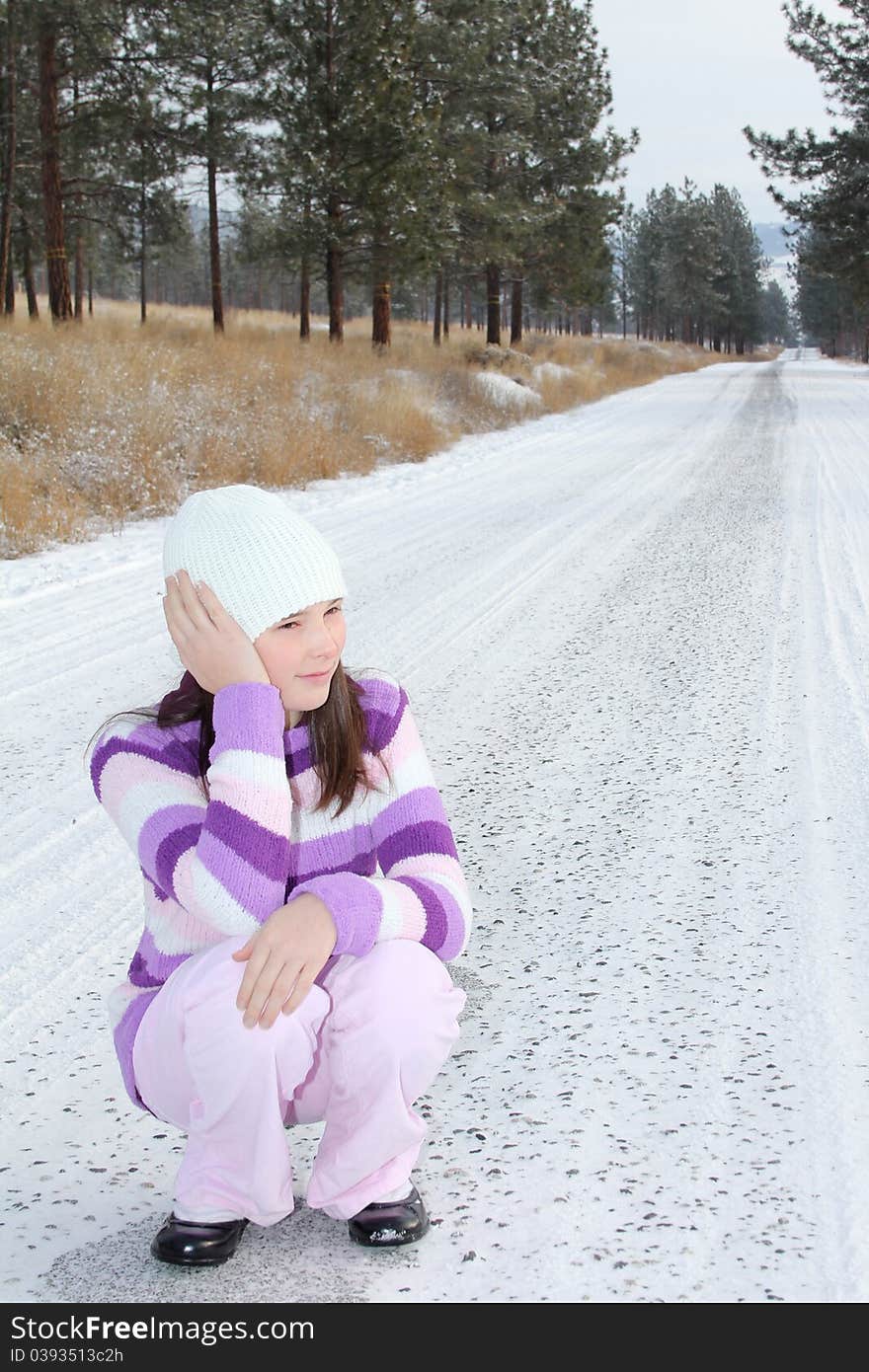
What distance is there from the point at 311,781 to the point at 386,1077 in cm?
46

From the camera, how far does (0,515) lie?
7.48 metres

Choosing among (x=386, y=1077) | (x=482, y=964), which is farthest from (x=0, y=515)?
(x=386, y=1077)

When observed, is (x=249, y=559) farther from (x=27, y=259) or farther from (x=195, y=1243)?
(x=27, y=259)

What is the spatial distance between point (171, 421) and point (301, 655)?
350 inches

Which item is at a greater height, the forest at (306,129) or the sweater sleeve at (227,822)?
the forest at (306,129)

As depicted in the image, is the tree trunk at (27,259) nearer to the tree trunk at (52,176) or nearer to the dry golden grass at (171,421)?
the tree trunk at (52,176)

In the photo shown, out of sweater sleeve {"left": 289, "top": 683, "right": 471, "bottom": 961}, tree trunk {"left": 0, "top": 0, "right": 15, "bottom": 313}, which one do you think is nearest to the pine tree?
tree trunk {"left": 0, "top": 0, "right": 15, "bottom": 313}

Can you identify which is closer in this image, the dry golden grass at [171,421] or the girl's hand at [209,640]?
the girl's hand at [209,640]

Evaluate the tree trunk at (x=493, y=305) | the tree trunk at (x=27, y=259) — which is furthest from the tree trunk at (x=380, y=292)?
the tree trunk at (x=27, y=259)

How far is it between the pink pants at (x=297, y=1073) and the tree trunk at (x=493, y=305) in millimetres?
28869

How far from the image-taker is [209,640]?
177cm

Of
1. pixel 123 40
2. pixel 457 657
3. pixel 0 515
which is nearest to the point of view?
pixel 457 657

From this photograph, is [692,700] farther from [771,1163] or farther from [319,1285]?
[319,1285]

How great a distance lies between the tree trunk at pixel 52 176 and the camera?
16078mm
